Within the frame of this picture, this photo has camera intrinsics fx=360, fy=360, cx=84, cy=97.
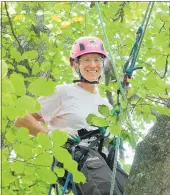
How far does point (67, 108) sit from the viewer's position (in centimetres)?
242

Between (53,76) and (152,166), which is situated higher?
(53,76)

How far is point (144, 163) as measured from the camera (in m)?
1.67

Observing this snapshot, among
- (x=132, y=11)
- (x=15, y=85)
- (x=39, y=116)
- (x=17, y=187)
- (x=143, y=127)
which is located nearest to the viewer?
(x=15, y=85)

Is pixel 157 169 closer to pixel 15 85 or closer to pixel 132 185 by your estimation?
pixel 132 185

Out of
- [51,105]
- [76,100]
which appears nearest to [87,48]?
[76,100]

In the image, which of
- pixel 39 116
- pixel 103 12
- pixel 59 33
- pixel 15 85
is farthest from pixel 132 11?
pixel 15 85

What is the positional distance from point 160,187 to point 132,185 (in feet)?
0.43

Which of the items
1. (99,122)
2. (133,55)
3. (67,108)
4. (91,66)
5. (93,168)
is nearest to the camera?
(99,122)

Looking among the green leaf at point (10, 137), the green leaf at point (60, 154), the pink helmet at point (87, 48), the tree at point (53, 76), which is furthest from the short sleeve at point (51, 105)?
the green leaf at point (60, 154)

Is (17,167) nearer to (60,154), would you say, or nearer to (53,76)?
(60,154)

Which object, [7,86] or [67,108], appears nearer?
[7,86]

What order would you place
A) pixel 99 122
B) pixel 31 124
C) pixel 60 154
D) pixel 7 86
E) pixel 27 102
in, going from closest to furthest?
pixel 7 86
pixel 27 102
pixel 60 154
pixel 99 122
pixel 31 124

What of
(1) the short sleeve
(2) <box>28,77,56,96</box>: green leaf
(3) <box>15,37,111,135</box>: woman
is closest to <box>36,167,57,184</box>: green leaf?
(2) <box>28,77,56,96</box>: green leaf

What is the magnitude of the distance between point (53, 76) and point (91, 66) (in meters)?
2.15
